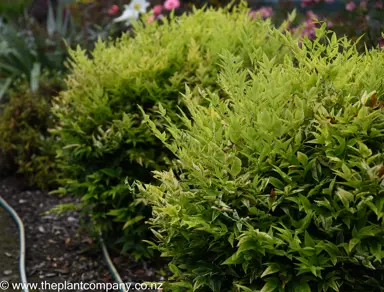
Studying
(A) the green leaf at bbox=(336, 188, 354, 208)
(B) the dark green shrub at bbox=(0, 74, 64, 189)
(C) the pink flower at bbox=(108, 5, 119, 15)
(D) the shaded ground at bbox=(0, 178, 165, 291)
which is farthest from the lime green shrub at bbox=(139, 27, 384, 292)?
(C) the pink flower at bbox=(108, 5, 119, 15)

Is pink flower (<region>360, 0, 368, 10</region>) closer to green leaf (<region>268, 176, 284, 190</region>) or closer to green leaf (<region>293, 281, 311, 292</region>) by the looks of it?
green leaf (<region>268, 176, 284, 190</region>)

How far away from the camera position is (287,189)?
2006 mm

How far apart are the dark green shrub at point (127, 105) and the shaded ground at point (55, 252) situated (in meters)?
0.23

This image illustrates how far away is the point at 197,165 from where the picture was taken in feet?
7.13

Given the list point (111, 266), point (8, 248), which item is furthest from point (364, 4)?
point (8, 248)

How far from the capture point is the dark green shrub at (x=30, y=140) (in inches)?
204

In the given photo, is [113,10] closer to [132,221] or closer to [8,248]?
[8,248]

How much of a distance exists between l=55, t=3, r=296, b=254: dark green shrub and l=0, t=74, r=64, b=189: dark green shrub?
1342mm

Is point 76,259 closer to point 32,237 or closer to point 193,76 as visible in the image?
point 32,237

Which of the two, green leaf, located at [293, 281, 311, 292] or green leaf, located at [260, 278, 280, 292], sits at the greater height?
green leaf, located at [260, 278, 280, 292]

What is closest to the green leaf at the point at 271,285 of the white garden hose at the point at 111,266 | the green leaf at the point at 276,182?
the green leaf at the point at 276,182

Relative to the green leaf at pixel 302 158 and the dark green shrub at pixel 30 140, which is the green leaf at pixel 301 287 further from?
the dark green shrub at pixel 30 140

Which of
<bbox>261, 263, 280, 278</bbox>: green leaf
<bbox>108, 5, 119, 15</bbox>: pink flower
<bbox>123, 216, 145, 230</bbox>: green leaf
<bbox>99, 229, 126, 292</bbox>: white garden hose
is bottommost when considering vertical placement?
<bbox>99, 229, 126, 292</bbox>: white garden hose

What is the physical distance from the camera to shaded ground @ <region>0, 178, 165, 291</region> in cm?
374
